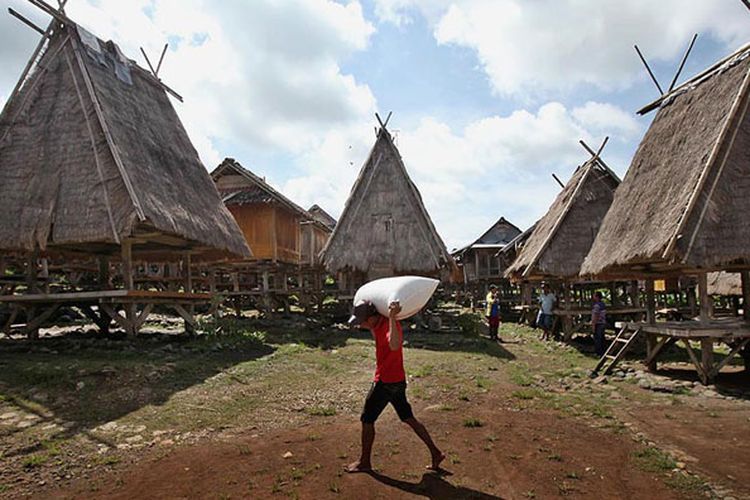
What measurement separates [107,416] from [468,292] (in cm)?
3173

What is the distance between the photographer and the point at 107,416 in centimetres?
611

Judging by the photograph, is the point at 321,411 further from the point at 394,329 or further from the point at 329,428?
the point at 394,329

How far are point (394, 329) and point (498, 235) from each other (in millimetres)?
28481

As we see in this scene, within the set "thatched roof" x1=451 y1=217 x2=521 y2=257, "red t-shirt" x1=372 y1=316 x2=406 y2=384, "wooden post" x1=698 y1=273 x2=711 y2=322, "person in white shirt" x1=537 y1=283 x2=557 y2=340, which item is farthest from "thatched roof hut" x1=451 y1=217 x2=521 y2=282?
"red t-shirt" x1=372 y1=316 x2=406 y2=384

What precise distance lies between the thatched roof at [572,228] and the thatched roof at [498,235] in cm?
1371

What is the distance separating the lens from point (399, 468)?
4773 millimetres

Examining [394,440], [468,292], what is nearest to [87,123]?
[394,440]

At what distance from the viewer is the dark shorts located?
185 inches

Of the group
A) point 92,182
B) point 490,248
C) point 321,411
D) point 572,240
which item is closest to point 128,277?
point 92,182

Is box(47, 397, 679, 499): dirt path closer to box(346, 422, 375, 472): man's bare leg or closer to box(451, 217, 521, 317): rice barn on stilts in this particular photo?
box(346, 422, 375, 472): man's bare leg

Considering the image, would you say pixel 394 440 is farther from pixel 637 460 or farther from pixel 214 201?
pixel 214 201

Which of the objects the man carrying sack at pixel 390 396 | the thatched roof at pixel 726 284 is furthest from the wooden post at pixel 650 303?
the man carrying sack at pixel 390 396

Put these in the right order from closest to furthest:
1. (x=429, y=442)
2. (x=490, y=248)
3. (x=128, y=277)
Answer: (x=429, y=442), (x=128, y=277), (x=490, y=248)

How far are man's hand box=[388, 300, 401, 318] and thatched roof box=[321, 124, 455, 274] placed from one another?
11191 millimetres
